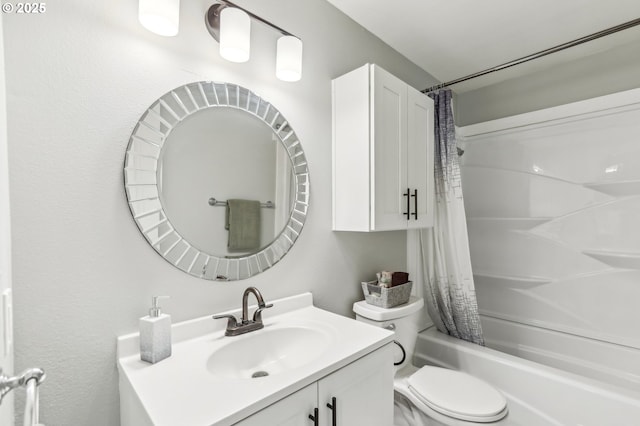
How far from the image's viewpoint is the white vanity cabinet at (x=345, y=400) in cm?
81

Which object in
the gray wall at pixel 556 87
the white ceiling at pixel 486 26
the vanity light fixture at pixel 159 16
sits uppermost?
the white ceiling at pixel 486 26

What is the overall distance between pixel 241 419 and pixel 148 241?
651 mm

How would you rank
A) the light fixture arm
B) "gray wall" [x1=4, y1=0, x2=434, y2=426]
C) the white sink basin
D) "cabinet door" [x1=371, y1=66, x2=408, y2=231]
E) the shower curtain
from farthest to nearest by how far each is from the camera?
the shower curtain < "cabinet door" [x1=371, y1=66, x2=408, y2=231] < the light fixture arm < the white sink basin < "gray wall" [x1=4, y1=0, x2=434, y2=426]

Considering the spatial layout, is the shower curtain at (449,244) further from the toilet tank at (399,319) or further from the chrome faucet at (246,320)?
the chrome faucet at (246,320)

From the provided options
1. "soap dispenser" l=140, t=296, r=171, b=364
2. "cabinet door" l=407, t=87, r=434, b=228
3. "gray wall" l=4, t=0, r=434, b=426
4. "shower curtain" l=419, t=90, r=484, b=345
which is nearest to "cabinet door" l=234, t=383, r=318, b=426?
"soap dispenser" l=140, t=296, r=171, b=364

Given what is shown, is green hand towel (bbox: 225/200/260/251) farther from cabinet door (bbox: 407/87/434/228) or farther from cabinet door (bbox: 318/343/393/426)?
cabinet door (bbox: 407/87/434/228)

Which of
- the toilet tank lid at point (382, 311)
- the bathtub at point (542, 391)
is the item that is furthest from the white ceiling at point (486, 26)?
the bathtub at point (542, 391)

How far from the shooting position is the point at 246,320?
1199 millimetres

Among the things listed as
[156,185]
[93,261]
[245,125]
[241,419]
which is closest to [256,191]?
[245,125]

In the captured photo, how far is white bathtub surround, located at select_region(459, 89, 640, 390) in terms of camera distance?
2.01 m

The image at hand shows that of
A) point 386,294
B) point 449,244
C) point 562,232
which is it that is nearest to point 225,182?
point 386,294

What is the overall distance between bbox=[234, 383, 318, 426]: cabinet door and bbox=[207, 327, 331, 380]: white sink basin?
0.19 m

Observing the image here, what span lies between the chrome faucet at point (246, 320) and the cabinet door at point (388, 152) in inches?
25.8

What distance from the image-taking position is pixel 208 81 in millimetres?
1189
